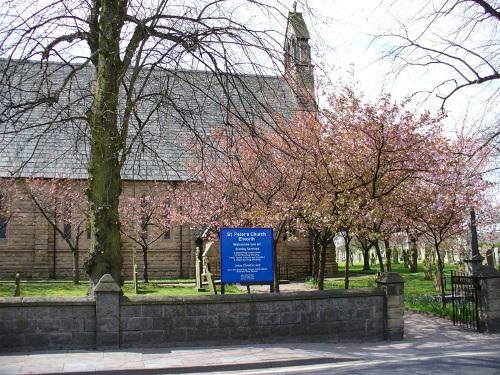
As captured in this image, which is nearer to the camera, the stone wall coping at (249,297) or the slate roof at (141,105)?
the stone wall coping at (249,297)

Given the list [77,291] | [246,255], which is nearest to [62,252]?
[77,291]

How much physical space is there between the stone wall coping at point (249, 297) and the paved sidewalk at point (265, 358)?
934 millimetres

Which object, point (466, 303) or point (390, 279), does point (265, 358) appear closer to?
point (390, 279)

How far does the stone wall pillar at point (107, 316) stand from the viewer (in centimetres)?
1066

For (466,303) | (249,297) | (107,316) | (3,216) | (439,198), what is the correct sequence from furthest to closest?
(3,216) < (439,198) < (466,303) < (249,297) < (107,316)

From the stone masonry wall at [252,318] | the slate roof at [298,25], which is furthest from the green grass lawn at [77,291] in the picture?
the slate roof at [298,25]

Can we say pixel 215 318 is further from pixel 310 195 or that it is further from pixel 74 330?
pixel 310 195

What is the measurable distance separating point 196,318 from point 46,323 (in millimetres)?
2937

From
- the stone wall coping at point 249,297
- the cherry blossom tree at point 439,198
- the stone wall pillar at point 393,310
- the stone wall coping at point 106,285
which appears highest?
the cherry blossom tree at point 439,198

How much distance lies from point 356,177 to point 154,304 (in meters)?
7.02

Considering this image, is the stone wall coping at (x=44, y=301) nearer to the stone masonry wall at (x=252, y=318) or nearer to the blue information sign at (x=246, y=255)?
the stone masonry wall at (x=252, y=318)

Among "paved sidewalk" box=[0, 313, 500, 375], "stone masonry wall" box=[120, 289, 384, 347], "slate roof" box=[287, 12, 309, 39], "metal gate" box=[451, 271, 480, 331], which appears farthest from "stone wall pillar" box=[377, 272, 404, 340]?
"slate roof" box=[287, 12, 309, 39]

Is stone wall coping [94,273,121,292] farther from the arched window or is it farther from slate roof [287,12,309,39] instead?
the arched window

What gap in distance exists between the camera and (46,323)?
10.6 metres
